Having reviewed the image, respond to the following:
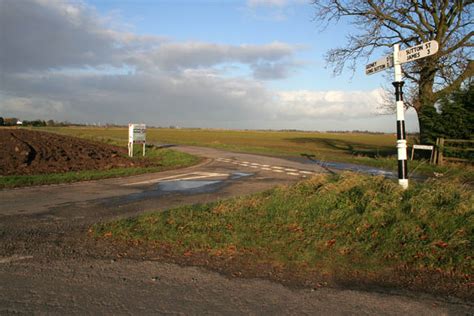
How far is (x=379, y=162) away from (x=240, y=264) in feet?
53.4

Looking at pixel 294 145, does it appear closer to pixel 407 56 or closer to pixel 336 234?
pixel 407 56

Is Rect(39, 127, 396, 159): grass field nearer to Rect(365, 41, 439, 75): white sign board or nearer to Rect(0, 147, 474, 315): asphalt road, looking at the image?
Rect(365, 41, 439, 75): white sign board

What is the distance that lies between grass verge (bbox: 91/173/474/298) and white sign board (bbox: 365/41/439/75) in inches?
89.4

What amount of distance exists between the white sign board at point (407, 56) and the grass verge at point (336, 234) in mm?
2271

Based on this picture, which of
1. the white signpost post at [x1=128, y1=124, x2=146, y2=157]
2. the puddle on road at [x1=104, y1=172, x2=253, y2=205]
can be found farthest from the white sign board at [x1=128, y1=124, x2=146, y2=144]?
the puddle on road at [x1=104, y1=172, x2=253, y2=205]

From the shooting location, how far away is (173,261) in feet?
14.4

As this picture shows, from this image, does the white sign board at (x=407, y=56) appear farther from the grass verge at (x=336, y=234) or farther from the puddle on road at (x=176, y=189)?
the puddle on road at (x=176, y=189)

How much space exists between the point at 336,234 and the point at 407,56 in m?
3.67

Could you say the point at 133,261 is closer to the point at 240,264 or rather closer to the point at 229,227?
the point at 240,264

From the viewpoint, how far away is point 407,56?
21.7 feet

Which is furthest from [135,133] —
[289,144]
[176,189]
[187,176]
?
[289,144]

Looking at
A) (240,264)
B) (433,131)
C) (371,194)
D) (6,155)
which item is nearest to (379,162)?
(433,131)

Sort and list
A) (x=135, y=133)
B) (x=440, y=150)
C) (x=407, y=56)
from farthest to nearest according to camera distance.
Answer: (x=135, y=133) → (x=440, y=150) → (x=407, y=56)

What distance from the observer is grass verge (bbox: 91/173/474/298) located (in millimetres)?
4074
